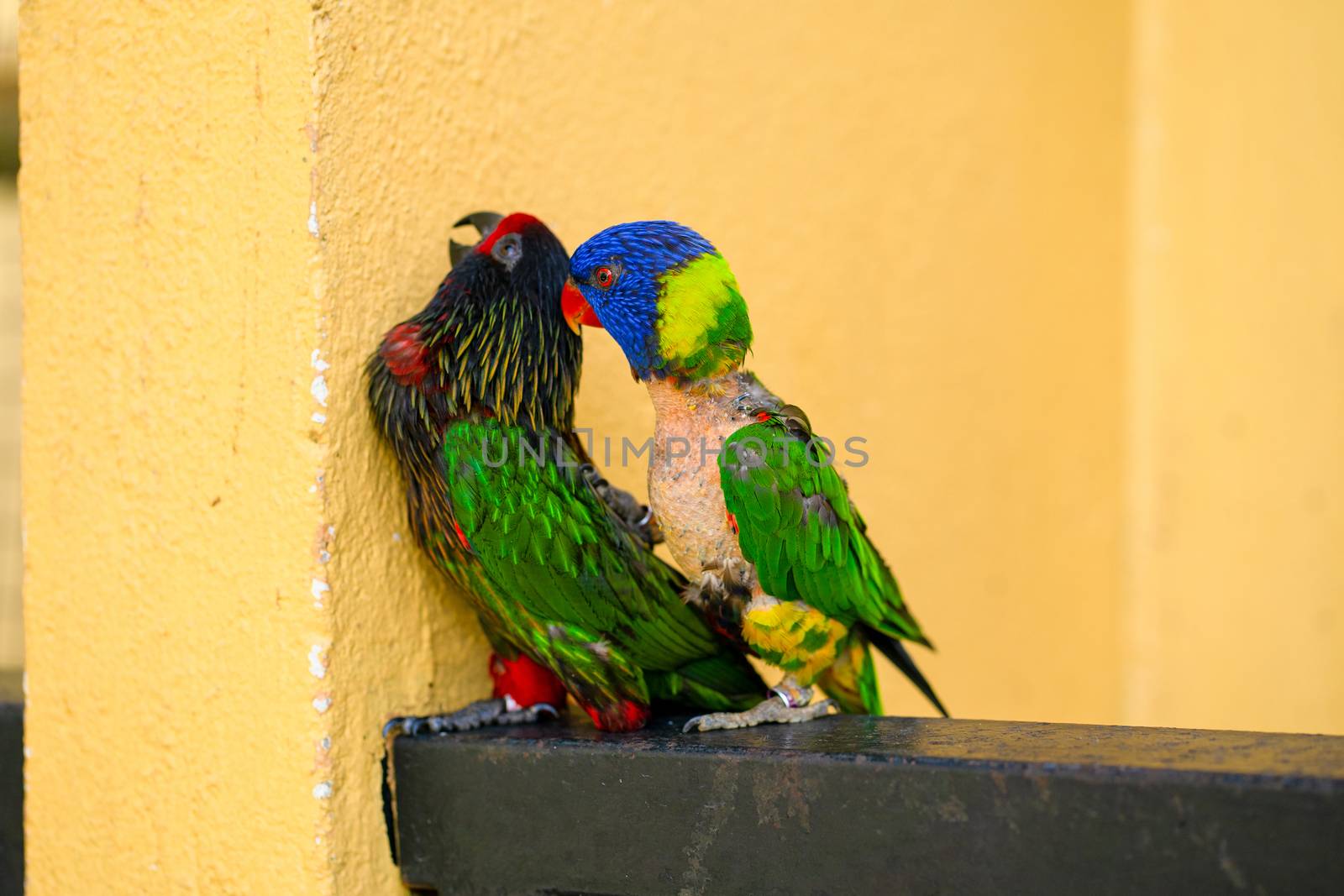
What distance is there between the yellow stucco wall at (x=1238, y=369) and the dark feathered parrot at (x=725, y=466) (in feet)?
6.55

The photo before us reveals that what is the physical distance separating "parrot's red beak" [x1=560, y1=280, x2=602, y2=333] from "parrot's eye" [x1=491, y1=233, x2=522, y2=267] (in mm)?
65

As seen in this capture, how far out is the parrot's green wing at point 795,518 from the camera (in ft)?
3.38

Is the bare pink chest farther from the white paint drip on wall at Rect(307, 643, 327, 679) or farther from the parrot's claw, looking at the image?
the white paint drip on wall at Rect(307, 643, 327, 679)

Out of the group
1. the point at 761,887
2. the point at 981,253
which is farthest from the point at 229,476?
the point at 981,253

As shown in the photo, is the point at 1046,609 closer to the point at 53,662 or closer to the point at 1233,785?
Result: the point at 1233,785

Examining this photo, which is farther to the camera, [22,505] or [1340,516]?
[1340,516]

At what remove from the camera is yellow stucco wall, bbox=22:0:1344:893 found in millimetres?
1098

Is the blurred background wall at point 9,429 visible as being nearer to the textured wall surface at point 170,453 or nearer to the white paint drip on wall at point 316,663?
the textured wall surface at point 170,453

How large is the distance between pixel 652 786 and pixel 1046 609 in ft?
6.07

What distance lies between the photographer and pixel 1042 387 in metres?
Answer: 2.57

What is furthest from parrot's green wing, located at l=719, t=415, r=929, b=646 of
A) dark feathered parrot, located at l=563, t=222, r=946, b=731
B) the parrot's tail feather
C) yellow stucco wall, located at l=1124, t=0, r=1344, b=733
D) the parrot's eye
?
yellow stucco wall, located at l=1124, t=0, r=1344, b=733

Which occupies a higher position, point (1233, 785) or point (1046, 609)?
point (1233, 785)

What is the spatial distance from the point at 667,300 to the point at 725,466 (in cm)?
16

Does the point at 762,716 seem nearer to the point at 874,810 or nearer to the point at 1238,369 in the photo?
the point at 874,810
